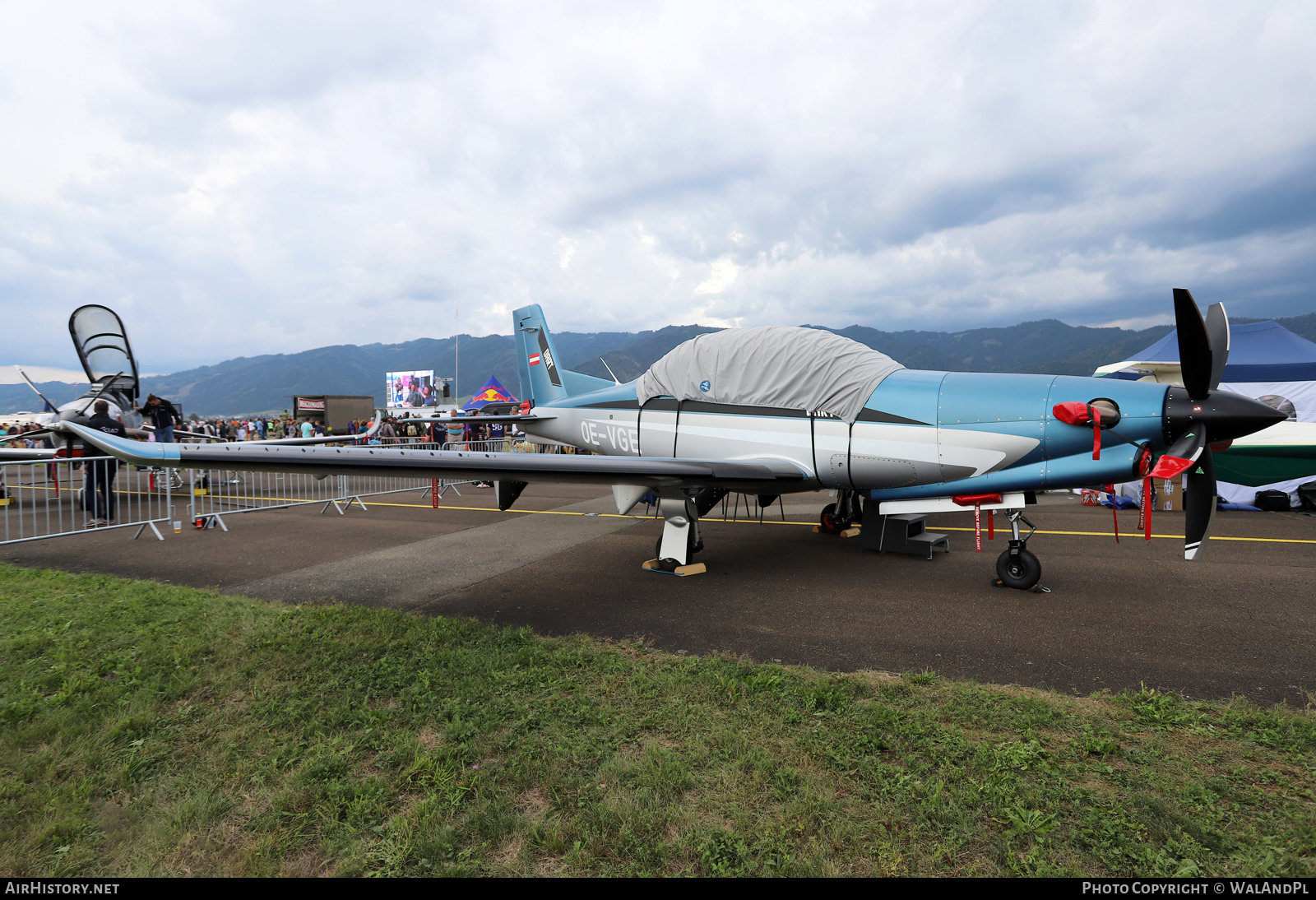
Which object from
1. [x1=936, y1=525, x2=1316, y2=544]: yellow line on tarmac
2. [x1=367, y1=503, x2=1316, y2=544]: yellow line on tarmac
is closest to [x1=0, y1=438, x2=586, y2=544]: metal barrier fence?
[x1=367, y1=503, x2=1316, y2=544]: yellow line on tarmac

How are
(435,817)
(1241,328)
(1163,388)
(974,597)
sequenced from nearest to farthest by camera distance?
(435,817) → (1163,388) → (974,597) → (1241,328)

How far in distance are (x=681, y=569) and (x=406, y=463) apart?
3.14 meters

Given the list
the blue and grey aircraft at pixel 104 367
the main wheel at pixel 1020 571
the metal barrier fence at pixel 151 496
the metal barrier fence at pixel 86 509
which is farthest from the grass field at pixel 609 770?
the blue and grey aircraft at pixel 104 367

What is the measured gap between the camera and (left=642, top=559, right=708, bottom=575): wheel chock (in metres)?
6.41

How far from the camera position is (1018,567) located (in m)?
5.66

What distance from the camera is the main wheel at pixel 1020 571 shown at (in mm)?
5547

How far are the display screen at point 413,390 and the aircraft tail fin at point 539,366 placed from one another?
2955 inches

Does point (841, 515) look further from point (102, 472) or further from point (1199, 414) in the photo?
point (102, 472)

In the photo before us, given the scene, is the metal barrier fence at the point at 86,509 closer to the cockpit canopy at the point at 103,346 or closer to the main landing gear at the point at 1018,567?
the cockpit canopy at the point at 103,346

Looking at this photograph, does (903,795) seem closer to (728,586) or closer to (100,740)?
(728,586)

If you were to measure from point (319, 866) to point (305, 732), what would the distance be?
110 cm

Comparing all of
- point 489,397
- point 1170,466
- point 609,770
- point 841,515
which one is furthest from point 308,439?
point 489,397

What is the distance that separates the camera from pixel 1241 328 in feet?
42.9

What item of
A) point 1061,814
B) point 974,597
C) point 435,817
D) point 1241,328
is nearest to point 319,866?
point 435,817
